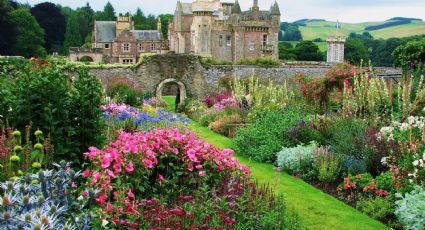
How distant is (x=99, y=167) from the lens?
5.52 m

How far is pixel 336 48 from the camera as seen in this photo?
5669cm

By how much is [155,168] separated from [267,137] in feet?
16.6

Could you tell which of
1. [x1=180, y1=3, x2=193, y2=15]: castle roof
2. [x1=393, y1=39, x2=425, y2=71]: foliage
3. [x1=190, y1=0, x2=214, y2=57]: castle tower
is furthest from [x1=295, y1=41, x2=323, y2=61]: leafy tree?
[x1=393, y1=39, x2=425, y2=71]: foliage

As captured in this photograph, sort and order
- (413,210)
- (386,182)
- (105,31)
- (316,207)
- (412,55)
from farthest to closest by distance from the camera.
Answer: (105,31) → (412,55) → (386,182) → (316,207) → (413,210)

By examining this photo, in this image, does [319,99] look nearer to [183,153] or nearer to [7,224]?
[183,153]

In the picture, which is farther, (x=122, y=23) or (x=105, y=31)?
(x=105, y=31)

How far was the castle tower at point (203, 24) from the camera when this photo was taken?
4397 cm

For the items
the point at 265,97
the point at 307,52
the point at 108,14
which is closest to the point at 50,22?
the point at 108,14

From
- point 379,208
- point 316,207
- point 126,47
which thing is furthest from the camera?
point 126,47

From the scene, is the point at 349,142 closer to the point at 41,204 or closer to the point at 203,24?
the point at 41,204

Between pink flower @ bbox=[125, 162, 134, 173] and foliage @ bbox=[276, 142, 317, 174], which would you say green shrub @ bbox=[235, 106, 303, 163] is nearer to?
foliage @ bbox=[276, 142, 317, 174]

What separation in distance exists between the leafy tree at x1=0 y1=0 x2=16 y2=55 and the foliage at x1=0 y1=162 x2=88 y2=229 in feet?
165

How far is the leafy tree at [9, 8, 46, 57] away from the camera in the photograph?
52.1 m

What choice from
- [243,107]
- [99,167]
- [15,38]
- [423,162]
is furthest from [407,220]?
[15,38]
